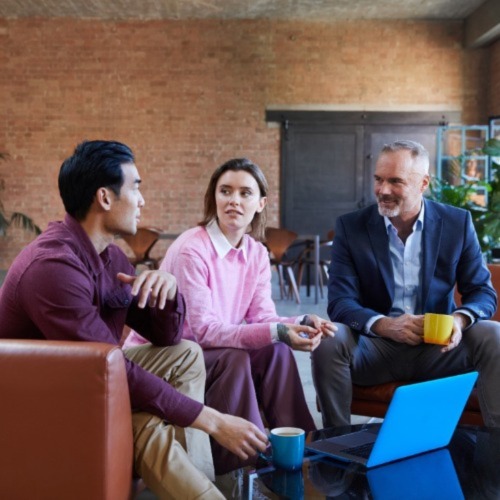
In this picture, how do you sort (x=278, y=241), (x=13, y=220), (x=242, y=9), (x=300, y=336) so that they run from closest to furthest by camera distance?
(x=300, y=336) < (x=278, y=241) < (x=242, y=9) < (x=13, y=220)

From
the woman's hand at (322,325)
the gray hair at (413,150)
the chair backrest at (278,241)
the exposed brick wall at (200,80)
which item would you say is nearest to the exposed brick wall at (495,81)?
the exposed brick wall at (200,80)

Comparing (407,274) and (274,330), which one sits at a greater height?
(407,274)

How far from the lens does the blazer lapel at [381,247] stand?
2.82 metres

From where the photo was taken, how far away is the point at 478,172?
982cm

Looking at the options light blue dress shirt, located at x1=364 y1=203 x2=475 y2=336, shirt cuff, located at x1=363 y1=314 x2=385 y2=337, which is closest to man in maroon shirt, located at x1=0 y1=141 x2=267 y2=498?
shirt cuff, located at x1=363 y1=314 x2=385 y2=337

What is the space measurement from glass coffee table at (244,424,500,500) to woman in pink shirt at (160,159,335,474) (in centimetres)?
55

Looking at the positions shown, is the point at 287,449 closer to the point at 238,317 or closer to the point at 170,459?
the point at 170,459

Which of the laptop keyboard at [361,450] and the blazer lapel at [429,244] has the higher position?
the blazer lapel at [429,244]

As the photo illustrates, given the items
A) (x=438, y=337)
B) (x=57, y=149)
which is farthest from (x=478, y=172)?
(x=438, y=337)

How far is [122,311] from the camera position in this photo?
2.06 metres

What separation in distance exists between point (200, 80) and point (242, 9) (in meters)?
1.13

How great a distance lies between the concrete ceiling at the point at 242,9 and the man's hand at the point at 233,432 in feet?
27.6

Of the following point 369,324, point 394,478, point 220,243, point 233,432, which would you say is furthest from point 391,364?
point 233,432

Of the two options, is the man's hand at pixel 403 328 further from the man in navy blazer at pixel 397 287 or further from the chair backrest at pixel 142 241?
the chair backrest at pixel 142 241
